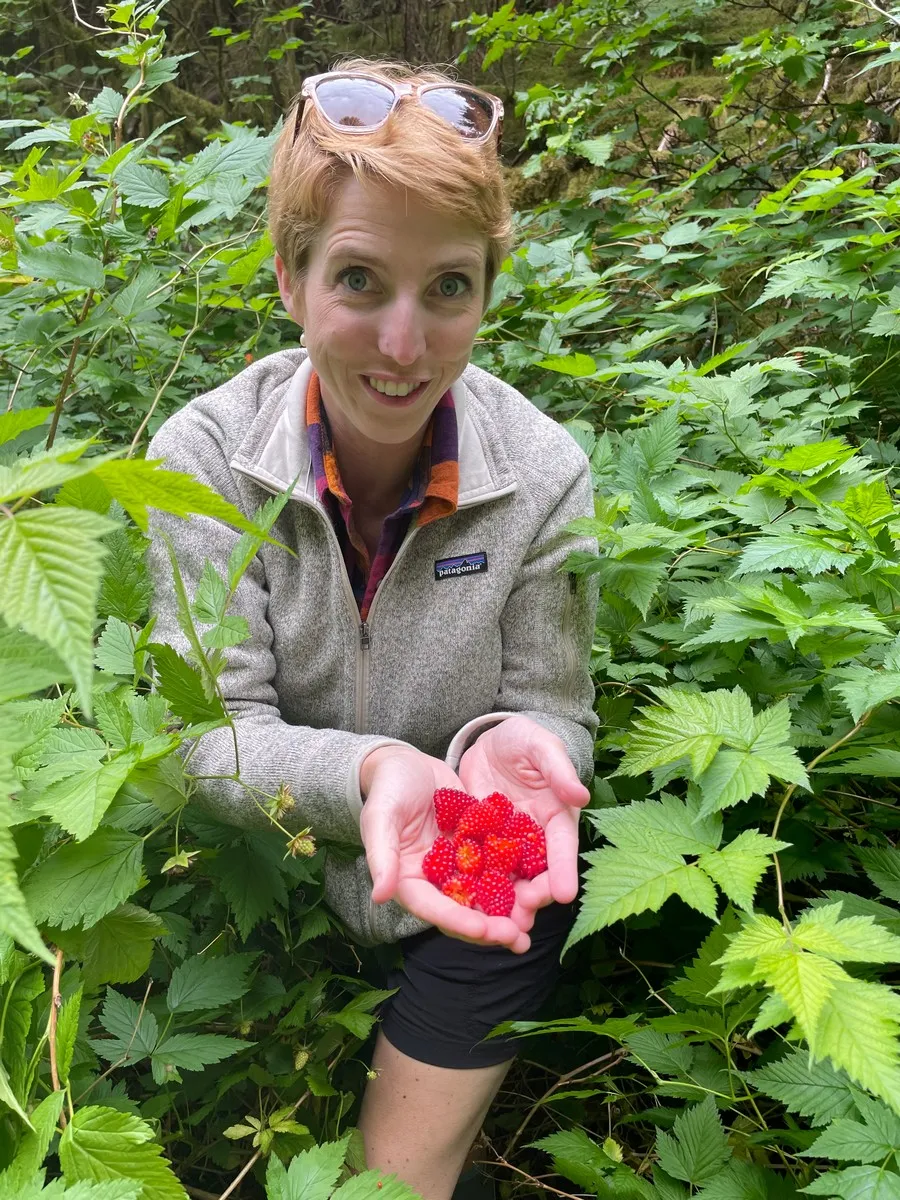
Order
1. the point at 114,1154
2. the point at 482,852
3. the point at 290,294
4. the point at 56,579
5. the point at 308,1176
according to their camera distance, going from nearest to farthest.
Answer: the point at 56,579 < the point at 114,1154 < the point at 308,1176 < the point at 482,852 < the point at 290,294

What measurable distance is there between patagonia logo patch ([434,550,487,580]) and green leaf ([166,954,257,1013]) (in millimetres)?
716

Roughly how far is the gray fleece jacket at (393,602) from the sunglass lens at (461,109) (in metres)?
0.45

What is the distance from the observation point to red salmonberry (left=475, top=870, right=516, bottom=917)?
1.36 m

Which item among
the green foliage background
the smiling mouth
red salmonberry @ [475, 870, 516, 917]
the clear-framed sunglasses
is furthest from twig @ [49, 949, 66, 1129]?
the clear-framed sunglasses

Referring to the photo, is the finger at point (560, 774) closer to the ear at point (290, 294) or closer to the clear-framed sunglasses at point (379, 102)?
the ear at point (290, 294)

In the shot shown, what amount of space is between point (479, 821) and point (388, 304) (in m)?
0.84

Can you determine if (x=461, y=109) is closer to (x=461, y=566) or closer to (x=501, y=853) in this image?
(x=461, y=566)

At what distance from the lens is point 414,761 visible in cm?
147

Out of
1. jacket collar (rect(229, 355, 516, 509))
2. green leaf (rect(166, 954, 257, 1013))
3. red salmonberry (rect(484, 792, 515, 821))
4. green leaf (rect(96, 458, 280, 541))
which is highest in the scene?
green leaf (rect(96, 458, 280, 541))

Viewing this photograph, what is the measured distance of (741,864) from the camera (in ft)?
3.49

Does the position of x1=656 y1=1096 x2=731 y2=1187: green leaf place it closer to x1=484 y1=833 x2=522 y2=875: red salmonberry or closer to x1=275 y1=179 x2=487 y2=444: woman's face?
x1=484 y1=833 x2=522 y2=875: red salmonberry

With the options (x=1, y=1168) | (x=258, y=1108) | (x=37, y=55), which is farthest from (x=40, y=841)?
(x=37, y=55)

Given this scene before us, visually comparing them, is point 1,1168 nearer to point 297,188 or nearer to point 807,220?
point 297,188

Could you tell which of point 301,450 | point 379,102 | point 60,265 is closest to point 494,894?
point 301,450
